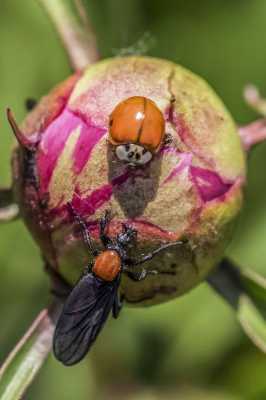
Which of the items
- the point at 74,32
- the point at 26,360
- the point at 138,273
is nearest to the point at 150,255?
the point at 138,273

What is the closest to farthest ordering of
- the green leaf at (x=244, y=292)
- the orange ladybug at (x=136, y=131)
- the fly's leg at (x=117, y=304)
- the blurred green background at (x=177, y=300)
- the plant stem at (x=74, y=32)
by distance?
the orange ladybug at (x=136, y=131)
the fly's leg at (x=117, y=304)
the green leaf at (x=244, y=292)
the plant stem at (x=74, y=32)
the blurred green background at (x=177, y=300)

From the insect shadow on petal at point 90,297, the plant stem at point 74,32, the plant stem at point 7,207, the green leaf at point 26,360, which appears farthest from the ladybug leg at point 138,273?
the plant stem at point 74,32

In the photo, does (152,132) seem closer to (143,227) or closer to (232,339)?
(143,227)

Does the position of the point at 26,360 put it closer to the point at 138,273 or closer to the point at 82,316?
the point at 82,316

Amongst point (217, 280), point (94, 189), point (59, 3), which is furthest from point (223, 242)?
point (59, 3)

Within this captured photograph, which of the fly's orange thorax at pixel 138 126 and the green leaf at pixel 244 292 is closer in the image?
the fly's orange thorax at pixel 138 126

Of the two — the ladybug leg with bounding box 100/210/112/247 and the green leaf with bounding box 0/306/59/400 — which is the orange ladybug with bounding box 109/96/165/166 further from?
the green leaf with bounding box 0/306/59/400

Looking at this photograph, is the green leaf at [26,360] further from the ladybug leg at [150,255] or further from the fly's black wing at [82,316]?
the ladybug leg at [150,255]
